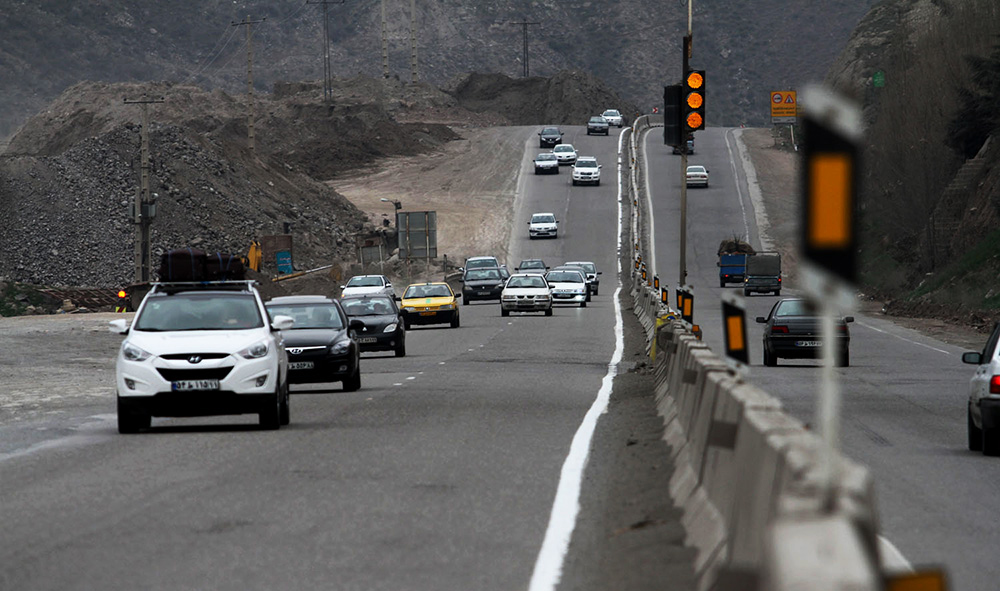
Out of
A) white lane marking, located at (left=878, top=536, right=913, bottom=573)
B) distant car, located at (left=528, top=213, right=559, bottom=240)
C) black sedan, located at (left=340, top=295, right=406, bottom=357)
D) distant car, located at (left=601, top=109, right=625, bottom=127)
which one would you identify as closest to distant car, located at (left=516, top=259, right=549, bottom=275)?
distant car, located at (left=528, top=213, right=559, bottom=240)

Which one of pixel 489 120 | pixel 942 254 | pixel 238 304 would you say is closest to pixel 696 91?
pixel 238 304

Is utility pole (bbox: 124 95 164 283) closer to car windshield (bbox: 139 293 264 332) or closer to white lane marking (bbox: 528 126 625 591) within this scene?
white lane marking (bbox: 528 126 625 591)

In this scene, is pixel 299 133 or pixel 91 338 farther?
pixel 299 133

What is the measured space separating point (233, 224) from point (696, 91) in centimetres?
6561

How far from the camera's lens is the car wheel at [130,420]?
650 inches

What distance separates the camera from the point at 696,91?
22.5 m

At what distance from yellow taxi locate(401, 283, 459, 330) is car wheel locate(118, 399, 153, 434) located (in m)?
28.1

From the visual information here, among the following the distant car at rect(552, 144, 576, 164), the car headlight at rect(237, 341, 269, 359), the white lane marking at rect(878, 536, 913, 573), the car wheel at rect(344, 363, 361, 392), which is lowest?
the car wheel at rect(344, 363, 361, 392)

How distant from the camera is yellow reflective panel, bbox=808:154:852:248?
4.29m

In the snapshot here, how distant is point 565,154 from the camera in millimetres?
116375

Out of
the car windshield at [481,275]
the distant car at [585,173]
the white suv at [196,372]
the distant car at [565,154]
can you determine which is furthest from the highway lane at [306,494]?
the distant car at [565,154]

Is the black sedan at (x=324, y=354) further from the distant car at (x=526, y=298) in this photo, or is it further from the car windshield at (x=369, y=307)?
the distant car at (x=526, y=298)

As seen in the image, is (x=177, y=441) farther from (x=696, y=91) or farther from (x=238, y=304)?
(x=696, y=91)

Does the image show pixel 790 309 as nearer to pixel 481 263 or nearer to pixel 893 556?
pixel 893 556
